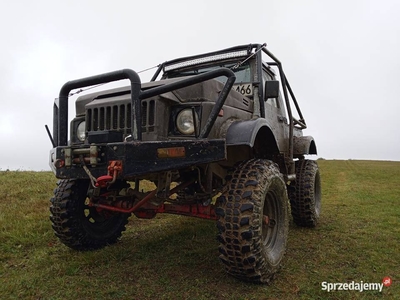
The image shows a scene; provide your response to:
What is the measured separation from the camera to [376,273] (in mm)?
3184

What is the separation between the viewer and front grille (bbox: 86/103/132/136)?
9.65ft

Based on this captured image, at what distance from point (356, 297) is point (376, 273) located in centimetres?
63

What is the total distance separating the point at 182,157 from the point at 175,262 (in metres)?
1.37

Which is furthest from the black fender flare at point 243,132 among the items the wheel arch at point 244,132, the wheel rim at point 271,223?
the wheel rim at point 271,223

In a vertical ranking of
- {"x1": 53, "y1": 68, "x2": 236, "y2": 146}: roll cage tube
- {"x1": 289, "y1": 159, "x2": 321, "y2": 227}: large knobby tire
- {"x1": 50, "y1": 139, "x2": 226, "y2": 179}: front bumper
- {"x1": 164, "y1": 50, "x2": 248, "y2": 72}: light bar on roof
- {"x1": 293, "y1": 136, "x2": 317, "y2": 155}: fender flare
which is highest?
{"x1": 164, "y1": 50, "x2": 248, "y2": 72}: light bar on roof

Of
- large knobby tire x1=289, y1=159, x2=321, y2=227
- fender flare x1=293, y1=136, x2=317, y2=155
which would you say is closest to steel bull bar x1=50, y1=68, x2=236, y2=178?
large knobby tire x1=289, y1=159, x2=321, y2=227

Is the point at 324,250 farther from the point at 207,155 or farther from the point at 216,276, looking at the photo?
the point at 207,155

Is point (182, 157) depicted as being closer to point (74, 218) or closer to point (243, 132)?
point (243, 132)

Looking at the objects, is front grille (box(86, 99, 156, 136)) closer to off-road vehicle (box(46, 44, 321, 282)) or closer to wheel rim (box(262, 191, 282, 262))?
off-road vehicle (box(46, 44, 321, 282))

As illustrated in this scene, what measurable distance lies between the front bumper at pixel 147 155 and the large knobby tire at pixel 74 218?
3.27 ft

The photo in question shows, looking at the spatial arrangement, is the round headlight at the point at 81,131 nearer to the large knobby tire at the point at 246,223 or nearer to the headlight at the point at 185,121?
the headlight at the point at 185,121

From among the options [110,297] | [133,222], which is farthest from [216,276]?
[133,222]

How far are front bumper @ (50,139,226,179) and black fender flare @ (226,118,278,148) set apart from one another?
0.27 m

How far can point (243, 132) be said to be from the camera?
300 cm
